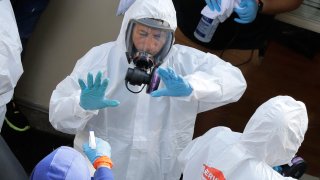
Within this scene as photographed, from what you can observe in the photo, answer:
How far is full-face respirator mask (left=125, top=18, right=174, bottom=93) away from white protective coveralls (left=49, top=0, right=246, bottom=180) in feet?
0.16

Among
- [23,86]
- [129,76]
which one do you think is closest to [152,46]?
[129,76]

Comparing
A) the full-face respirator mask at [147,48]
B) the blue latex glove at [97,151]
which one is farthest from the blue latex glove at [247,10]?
the blue latex glove at [97,151]

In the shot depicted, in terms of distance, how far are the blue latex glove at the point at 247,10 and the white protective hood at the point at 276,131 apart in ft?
1.40

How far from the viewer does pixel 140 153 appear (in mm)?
1864

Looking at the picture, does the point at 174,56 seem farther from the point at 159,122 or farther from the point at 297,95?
the point at 297,95

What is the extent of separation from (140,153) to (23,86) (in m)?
1.11

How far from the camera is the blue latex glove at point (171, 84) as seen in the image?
1.67m

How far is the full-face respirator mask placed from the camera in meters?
1.71

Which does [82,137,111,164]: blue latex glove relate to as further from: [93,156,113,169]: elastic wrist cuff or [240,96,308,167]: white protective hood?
[240,96,308,167]: white protective hood

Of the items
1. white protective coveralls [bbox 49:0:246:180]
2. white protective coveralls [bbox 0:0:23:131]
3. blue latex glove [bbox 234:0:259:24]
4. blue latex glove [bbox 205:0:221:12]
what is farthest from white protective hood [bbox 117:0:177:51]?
white protective coveralls [bbox 0:0:23:131]

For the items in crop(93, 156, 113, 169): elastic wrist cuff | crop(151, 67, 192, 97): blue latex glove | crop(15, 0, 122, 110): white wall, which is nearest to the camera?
crop(93, 156, 113, 169): elastic wrist cuff

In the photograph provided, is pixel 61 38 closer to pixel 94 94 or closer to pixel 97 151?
pixel 94 94

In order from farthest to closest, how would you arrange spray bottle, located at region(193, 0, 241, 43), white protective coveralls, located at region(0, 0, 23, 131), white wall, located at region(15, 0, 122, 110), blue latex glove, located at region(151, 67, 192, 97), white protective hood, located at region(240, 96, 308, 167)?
white wall, located at region(15, 0, 122, 110), spray bottle, located at region(193, 0, 241, 43), white protective coveralls, located at region(0, 0, 23, 131), blue latex glove, located at region(151, 67, 192, 97), white protective hood, located at region(240, 96, 308, 167)

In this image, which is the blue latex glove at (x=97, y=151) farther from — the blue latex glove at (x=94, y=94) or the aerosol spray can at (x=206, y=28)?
the aerosol spray can at (x=206, y=28)
